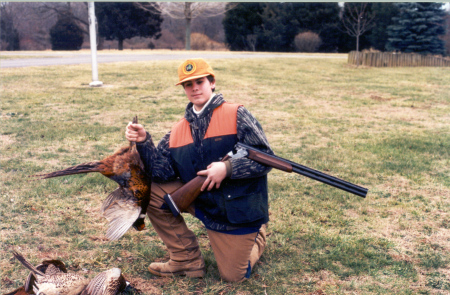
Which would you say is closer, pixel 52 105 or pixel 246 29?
pixel 52 105

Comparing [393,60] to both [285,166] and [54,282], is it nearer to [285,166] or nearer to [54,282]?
[285,166]

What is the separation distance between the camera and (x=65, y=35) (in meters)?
39.3

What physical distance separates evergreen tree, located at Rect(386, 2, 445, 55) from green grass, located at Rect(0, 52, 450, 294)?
48.8 ft

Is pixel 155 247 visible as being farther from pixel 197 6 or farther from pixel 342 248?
pixel 197 6

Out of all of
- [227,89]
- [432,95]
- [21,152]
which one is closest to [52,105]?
[21,152]

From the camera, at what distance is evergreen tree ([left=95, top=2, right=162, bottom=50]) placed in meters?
40.8

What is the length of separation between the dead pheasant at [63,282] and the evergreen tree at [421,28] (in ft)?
89.9

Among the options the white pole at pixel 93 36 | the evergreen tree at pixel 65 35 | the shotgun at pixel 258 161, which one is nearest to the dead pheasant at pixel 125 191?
the shotgun at pixel 258 161

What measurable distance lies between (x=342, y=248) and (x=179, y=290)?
178 cm

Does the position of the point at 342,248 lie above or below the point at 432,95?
below

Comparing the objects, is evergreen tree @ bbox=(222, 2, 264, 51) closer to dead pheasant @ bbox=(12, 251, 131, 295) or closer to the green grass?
the green grass

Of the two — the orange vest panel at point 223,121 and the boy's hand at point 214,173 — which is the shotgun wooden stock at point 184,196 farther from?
the orange vest panel at point 223,121

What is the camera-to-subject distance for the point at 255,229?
11.5 feet

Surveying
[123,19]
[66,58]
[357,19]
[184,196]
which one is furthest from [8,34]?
[184,196]
